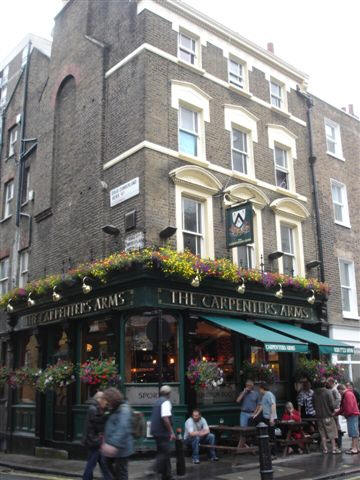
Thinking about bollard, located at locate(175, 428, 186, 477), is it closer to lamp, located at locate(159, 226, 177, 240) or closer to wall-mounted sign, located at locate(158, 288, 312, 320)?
wall-mounted sign, located at locate(158, 288, 312, 320)

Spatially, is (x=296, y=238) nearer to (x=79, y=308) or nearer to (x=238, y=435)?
(x=238, y=435)

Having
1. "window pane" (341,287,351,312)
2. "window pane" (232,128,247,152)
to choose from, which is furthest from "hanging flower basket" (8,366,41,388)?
"window pane" (341,287,351,312)

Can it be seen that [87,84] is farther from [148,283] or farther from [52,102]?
Result: [148,283]

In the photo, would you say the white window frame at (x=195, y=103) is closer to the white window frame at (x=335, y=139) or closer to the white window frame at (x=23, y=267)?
the white window frame at (x=335, y=139)

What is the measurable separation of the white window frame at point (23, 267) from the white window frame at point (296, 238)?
8.84 m

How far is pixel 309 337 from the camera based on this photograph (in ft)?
52.1

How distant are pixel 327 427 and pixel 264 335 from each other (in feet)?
8.82

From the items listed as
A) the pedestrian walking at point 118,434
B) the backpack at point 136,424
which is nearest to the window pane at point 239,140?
the backpack at point 136,424

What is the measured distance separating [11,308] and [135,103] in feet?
26.3

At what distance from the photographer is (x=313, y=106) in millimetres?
20766

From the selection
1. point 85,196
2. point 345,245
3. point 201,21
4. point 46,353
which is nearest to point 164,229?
point 85,196

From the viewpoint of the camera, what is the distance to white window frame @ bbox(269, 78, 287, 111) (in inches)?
762

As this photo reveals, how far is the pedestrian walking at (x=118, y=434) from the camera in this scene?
22.2ft

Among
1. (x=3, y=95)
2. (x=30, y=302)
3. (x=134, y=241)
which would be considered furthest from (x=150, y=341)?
(x=3, y=95)
